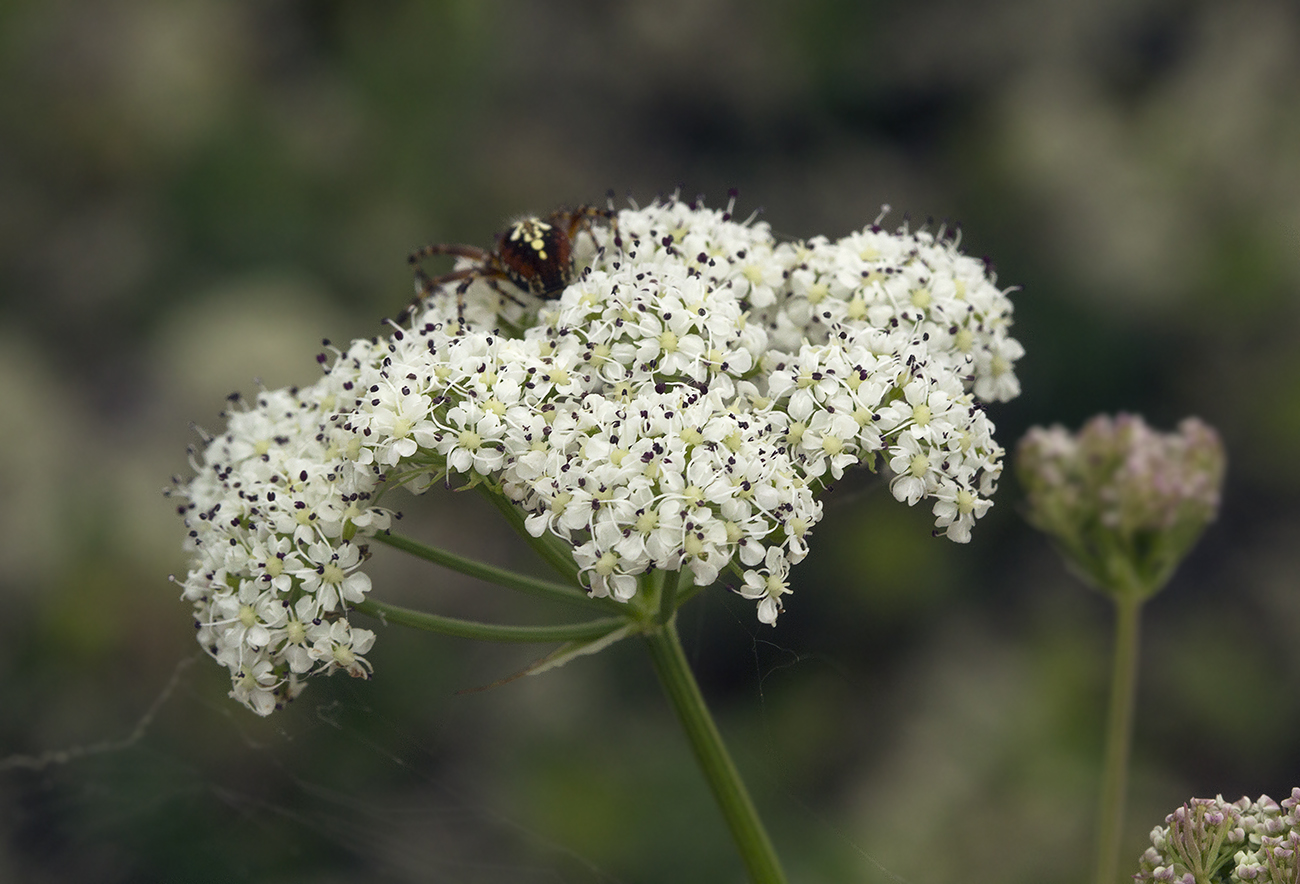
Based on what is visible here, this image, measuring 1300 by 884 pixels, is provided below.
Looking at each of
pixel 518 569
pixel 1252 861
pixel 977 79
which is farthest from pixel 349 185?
pixel 1252 861

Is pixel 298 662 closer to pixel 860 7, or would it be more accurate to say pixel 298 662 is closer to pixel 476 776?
pixel 476 776

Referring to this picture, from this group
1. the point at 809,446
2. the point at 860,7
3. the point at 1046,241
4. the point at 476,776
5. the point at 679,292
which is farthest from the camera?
the point at 860,7

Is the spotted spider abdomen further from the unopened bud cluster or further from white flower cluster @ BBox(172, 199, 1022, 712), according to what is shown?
the unopened bud cluster

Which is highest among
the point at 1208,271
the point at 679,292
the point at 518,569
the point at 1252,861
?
the point at 1208,271

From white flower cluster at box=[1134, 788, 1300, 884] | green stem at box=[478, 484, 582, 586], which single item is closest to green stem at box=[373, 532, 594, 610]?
green stem at box=[478, 484, 582, 586]

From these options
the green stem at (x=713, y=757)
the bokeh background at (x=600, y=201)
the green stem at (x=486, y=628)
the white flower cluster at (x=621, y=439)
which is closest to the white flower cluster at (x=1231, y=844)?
the white flower cluster at (x=621, y=439)

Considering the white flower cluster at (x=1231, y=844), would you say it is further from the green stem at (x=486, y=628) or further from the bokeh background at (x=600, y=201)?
the bokeh background at (x=600, y=201)
